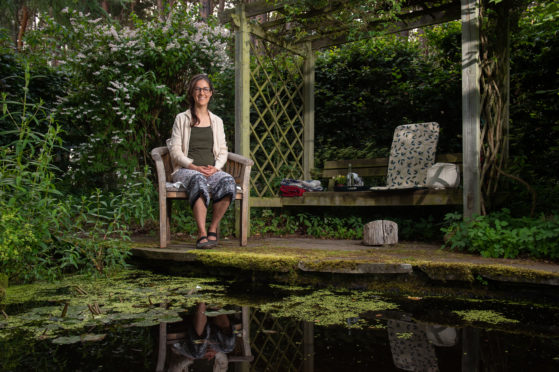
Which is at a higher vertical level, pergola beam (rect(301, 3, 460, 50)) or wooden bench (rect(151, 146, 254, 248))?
pergola beam (rect(301, 3, 460, 50))

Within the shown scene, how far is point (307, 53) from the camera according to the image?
521 cm

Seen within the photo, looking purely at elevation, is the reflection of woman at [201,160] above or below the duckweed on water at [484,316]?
above

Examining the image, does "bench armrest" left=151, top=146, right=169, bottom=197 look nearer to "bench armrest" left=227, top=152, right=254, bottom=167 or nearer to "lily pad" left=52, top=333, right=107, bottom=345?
"bench armrest" left=227, top=152, right=254, bottom=167

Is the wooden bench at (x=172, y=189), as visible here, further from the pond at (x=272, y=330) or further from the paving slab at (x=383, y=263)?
the pond at (x=272, y=330)

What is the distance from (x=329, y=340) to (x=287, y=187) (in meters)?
3.18

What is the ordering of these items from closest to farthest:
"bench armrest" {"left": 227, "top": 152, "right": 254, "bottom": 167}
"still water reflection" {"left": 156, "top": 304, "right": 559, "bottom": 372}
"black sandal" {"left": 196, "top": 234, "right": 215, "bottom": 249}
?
"still water reflection" {"left": 156, "top": 304, "right": 559, "bottom": 372} < "black sandal" {"left": 196, "top": 234, "right": 215, "bottom": 249} < "bench armrest" {"left": 227, "top": 152, "right": 254, "bottom": 167}

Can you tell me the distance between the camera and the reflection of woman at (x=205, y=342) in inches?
53.9

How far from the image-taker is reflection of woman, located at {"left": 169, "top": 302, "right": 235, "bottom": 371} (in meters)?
1.37

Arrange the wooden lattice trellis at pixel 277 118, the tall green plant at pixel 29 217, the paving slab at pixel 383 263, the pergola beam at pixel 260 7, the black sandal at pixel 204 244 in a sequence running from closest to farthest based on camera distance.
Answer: the paving slab at pixel 383 263 < the tall green plant at pixel 29 217 < the black sandal at pixel 204 244 < the pergola beam at pixel 260 7 < the wooden lattice trellis at pixel 277 118

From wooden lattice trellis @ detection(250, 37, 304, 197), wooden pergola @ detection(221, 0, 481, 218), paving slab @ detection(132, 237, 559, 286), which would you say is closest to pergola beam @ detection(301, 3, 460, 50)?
wooden pergola @ detection(221, 0, 481, 218)

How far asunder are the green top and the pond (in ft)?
4.33

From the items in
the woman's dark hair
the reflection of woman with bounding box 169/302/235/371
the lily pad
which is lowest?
the reflection of woman with bounding box 169/302/235/371

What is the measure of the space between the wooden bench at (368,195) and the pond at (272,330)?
151cm

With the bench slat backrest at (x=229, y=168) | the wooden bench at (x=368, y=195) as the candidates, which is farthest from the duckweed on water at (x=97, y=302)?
the wooden bench at (x=368, y=195)
